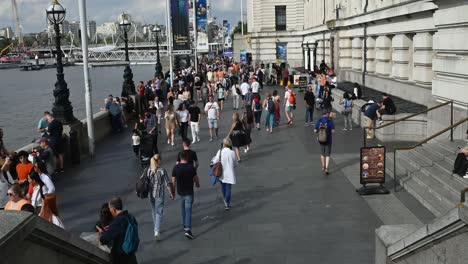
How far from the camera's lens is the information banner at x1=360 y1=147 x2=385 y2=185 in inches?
478

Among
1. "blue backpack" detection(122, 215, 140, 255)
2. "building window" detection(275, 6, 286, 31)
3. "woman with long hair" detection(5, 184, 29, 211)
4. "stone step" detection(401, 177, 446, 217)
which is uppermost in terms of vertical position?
"building window" detection(275, 6, 286, 31)

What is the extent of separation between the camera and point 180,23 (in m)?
39.3

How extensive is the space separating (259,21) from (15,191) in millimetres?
57242

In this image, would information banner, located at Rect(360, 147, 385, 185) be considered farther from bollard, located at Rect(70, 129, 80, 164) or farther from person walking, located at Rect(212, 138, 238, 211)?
bollard, located at Rect(70, 129, 80, 164)

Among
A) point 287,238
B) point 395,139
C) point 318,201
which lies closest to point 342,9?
point 395,139

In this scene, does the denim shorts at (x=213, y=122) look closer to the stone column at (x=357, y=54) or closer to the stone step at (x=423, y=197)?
the stone step at (x=423, y=197)

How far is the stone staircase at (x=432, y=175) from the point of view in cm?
1062

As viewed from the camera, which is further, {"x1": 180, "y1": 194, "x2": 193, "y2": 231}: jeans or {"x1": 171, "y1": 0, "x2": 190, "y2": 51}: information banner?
{"x1": 171, "y1": 0, "x2": 190, "y2": 51}: information banner

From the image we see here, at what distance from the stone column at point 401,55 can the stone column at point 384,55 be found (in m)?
1.80

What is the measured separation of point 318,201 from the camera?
11805 mm

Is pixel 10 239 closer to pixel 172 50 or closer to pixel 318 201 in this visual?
pixel 318 201

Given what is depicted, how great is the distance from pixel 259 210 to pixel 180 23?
1167 inches

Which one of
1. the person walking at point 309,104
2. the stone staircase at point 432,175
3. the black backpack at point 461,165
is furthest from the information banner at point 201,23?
the black backpack at point 461,165

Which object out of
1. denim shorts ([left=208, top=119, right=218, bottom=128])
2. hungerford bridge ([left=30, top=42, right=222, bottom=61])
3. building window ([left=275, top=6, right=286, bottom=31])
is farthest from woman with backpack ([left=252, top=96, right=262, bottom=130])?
hungerford bridge ([left=30, top=42, right=222, bottom=61])
